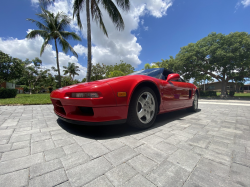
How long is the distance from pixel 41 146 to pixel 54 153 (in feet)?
0.91

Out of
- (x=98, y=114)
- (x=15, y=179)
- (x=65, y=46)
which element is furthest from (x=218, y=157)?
(x=65, y=46)

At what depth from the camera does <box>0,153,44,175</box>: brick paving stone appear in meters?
0.90

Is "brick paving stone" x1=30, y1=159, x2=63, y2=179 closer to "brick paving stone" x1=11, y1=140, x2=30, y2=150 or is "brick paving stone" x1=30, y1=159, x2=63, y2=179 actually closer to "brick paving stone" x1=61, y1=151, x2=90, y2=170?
"brick paving stone" x1=61, y1=151, x2=90, y2=170

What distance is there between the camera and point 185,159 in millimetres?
1053

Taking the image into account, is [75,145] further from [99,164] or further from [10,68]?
[10,68]

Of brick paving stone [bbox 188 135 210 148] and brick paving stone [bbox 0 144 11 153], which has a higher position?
brick paving stone [bbox 188 135 210 148]

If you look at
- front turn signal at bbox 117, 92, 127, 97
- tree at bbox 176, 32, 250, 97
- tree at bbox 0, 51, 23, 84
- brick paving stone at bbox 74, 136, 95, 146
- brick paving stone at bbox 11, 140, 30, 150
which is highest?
tree at bbox 176, 32, 250, 97

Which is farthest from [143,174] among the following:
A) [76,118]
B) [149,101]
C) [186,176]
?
[149,101]

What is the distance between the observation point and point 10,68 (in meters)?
9.71

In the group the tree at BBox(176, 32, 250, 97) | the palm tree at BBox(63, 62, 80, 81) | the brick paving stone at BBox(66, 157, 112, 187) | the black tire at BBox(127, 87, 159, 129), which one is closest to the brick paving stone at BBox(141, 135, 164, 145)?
the black tire at BBox(127, 87, 159, 129)

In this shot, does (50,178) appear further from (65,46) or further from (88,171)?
(65,46)

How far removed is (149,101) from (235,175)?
1.22m

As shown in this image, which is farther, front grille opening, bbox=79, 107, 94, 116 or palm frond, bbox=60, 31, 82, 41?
palm frond, bbox=60, 31, 82, 41

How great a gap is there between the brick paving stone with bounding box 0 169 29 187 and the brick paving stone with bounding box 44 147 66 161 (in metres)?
0.20
